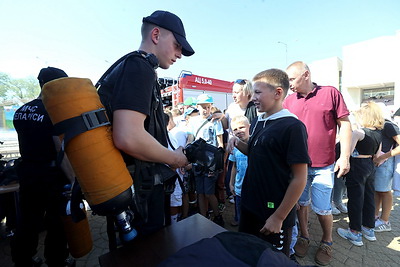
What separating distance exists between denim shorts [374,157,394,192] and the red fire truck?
7.05m

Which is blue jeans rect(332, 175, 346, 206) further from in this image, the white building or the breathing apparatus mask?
the white building

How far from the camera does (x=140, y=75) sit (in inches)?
43.9

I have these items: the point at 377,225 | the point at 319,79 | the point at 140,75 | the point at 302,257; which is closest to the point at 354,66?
the point at 319,79

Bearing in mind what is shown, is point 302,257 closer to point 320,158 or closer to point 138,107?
point 320,158

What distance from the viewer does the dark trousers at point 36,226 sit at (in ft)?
7.43

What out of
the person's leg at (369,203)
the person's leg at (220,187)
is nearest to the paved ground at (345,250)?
the person's leg at (369,203)

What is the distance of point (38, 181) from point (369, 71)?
29209mm

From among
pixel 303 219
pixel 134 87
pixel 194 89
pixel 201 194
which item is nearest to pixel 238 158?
pixel 201 194

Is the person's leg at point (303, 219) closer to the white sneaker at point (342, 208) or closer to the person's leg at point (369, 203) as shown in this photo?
the person's leg at point (369, 203)

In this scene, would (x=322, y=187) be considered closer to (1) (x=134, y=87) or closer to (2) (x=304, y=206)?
(2) (x=304, y=206)

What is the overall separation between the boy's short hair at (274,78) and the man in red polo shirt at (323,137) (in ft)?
3.17

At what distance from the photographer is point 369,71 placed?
22.0m

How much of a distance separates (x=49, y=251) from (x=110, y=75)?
7.86ft

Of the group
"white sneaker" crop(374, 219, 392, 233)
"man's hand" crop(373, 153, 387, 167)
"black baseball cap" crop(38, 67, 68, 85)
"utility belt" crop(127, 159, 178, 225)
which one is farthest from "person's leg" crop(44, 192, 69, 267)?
"white sneaker" crop(374, 219, 392, 233)
